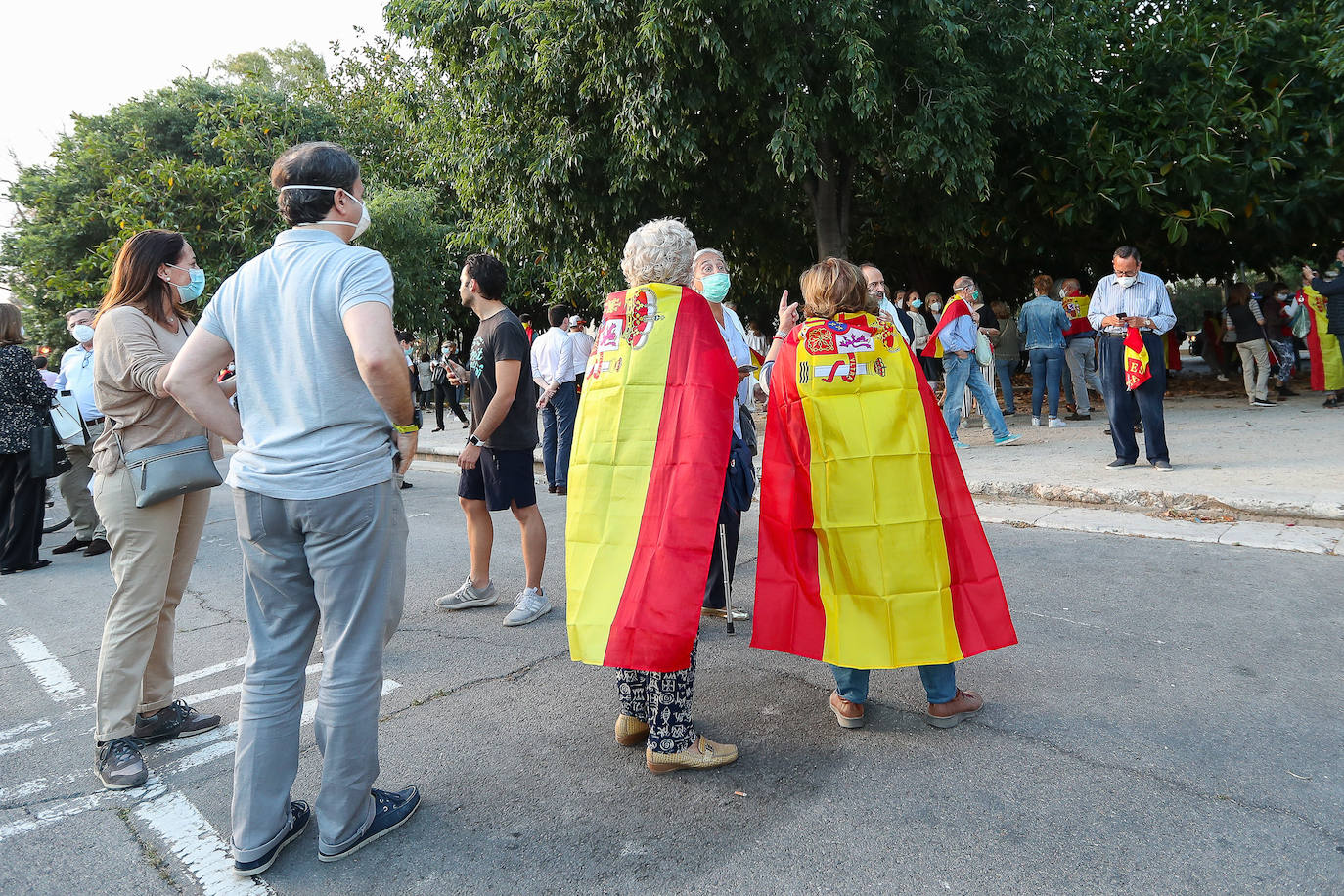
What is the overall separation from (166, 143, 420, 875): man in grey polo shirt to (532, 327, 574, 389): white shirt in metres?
6.54

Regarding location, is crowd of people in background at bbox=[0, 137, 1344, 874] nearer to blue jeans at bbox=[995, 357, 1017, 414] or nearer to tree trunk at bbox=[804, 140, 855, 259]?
tree trunk at bbox=[804, 140, 855, 259]

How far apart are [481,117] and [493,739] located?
9.89 metres

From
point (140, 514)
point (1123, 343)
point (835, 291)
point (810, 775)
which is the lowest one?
point (810, 775)

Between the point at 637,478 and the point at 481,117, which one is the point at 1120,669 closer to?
the point at 637,478

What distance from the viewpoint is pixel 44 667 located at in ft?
15.4

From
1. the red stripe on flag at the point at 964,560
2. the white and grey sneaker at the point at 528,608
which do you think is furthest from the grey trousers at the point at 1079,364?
the red stripe on flag at the point at 964,560

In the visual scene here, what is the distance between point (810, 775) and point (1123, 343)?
6032mm

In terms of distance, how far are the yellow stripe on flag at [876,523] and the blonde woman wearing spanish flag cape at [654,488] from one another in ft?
1.57

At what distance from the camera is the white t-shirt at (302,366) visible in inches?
97.5

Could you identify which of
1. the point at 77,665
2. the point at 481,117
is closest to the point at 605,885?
the point at 77,665

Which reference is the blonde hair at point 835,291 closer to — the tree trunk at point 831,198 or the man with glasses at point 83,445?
the man with glasses at point 83,445

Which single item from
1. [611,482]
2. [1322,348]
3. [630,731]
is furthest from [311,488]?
[1322,348]

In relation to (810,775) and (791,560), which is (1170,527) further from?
(810,775)

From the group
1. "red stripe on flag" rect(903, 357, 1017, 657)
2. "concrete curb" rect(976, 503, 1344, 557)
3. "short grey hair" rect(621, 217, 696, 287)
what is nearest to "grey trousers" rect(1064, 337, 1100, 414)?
"concrete curb" rect(976, 503, 1344, 557)
